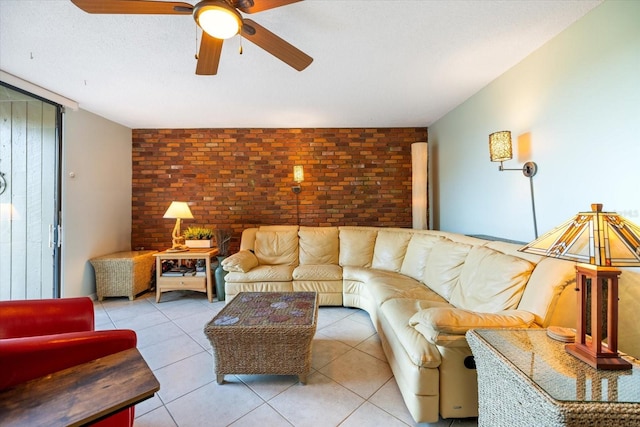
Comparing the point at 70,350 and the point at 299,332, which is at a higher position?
the point at 70,350

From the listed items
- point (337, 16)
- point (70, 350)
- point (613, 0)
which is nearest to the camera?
point (70, 350)

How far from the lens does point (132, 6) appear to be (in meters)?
1.25

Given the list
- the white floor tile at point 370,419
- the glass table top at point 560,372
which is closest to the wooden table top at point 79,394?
the white floor tile at point 370,419

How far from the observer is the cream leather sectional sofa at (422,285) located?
134 centimetres

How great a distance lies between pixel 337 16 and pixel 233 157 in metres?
2.75

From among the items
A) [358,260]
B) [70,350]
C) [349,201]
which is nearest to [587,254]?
[70,350]

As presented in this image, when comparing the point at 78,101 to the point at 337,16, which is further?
the point at 78,101

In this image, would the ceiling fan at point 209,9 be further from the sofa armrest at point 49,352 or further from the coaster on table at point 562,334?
the coaster on table at point 562,334

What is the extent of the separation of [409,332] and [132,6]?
2.26m

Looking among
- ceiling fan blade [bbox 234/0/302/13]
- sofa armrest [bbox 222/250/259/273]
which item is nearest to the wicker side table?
sofa armrest [bbox 222/250/259/273]

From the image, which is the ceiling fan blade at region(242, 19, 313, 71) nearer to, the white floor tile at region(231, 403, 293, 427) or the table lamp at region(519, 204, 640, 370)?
the table lamp at region(519, 204, 640, 370)

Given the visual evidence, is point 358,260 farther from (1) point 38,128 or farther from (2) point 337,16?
(1) point 38,128

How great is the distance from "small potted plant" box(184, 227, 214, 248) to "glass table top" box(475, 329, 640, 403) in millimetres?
3348

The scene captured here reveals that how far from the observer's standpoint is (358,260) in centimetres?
334
